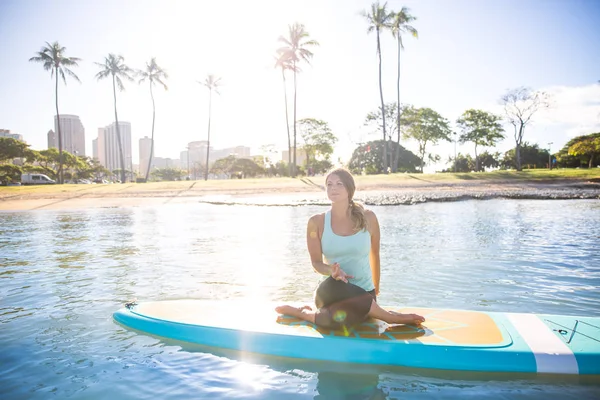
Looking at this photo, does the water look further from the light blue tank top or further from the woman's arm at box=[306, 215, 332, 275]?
the woman's arm at box=[306, 215, 332, 275]

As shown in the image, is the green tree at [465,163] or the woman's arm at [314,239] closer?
the woman's arm at [314,239]

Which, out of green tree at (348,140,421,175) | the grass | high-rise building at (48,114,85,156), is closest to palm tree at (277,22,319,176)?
the grass

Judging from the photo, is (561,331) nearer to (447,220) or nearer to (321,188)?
(447,220)

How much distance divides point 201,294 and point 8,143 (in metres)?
60.5

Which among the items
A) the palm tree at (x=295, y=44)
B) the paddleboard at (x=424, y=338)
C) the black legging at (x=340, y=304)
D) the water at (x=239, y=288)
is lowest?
the water at (x=239, y=288)

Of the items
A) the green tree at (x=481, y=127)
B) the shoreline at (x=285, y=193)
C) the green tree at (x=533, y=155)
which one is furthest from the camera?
the green tree at (x=533, y=155)

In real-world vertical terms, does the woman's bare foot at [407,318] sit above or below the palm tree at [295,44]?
below

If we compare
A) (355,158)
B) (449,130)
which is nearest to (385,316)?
(449,130)

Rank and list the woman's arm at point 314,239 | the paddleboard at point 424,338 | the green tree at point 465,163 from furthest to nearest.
Result: the green tree at point 465,163, the woman's arm at point 314,239, the paddleboard at point 424,338

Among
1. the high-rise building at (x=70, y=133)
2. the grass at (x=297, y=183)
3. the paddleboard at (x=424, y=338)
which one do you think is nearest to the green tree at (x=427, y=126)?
the grass at (x=297, y=183)

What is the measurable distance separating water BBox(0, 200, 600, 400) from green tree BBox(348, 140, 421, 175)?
60339 mm

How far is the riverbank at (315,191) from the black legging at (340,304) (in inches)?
707

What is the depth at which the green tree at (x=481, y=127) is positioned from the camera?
51.0 m

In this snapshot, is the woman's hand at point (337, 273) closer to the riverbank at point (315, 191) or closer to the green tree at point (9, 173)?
the riverbank at point (315, 191)
